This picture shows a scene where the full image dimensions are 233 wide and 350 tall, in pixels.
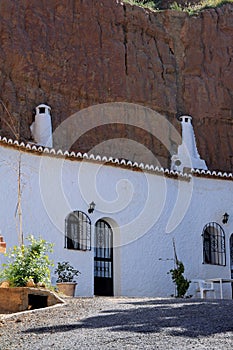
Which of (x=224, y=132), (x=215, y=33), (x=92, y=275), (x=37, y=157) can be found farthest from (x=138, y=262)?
(x=215, y=33)

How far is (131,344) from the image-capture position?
6.30m

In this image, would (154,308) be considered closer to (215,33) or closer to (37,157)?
(37,157)

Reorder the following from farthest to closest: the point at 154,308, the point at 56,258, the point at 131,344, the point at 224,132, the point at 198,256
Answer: the point at 224,132
the point at 198,256
the point at 56,258
the point at 154,308
the point at 131,344

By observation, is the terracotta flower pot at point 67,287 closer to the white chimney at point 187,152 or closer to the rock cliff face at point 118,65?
the rock cliff face at point 118,65

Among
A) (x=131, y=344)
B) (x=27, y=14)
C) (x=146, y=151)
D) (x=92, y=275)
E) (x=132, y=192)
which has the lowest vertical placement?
(x=131, y=344)

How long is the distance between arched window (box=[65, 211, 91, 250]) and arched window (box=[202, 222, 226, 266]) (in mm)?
3790

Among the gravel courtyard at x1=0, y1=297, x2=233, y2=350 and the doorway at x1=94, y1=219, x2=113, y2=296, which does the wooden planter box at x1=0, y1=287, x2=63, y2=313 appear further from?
the doorway at x1=94, y1=219, x2=113, y2=296

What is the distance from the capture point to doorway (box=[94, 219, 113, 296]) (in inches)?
613

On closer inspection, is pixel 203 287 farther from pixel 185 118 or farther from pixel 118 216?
pixel 185 118

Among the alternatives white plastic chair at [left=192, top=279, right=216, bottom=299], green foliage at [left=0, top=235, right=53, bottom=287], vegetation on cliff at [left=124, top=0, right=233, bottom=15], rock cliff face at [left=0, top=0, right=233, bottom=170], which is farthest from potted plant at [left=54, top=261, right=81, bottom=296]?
vegetation on cliff at [left=124, top=0, right=233, bottom=15]

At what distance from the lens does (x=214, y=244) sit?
17484mm

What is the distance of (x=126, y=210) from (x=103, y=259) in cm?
138

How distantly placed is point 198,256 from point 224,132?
7475mm

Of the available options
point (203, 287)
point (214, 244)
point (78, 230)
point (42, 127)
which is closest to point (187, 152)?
point (214, 244)
